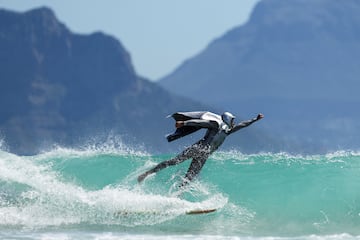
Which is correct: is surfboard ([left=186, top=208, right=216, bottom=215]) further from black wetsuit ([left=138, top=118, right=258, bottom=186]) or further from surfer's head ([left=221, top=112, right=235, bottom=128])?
surfer's head ([left=221, top=112, right=235, bottom=128])

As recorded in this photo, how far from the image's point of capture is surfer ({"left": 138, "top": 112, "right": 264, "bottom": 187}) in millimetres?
14844

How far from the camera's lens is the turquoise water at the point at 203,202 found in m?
14.0

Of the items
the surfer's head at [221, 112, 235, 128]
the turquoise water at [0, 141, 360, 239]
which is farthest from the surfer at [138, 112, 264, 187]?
the turquoise water at [0, 141, 360, 239]

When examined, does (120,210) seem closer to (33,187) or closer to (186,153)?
(186,153)

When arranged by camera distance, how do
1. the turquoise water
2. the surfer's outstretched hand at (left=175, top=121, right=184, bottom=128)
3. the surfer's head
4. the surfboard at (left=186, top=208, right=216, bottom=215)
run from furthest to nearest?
the surfer's head < the surfer's outstretched hand at (left=175, top=121, right=184, bottom=128) < the surfboard at (left=186, top=208, right=216, bottom=215) < the turquoise water

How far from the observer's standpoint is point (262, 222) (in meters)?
15.7

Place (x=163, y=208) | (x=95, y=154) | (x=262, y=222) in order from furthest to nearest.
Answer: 1. (x=95, y=154)
2. (x=262, y=222)
3. (x=163, y=208)

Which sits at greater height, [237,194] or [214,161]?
[214,161]

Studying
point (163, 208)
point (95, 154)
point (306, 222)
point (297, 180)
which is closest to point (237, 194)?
point (297, 180)

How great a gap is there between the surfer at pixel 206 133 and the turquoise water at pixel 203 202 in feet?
1.76

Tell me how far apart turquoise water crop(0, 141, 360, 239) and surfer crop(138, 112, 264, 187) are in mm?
536

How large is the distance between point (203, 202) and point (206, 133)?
1342 millimetres

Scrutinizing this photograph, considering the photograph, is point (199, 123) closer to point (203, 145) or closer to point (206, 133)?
point (206, 133)

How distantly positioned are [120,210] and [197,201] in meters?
1.67
